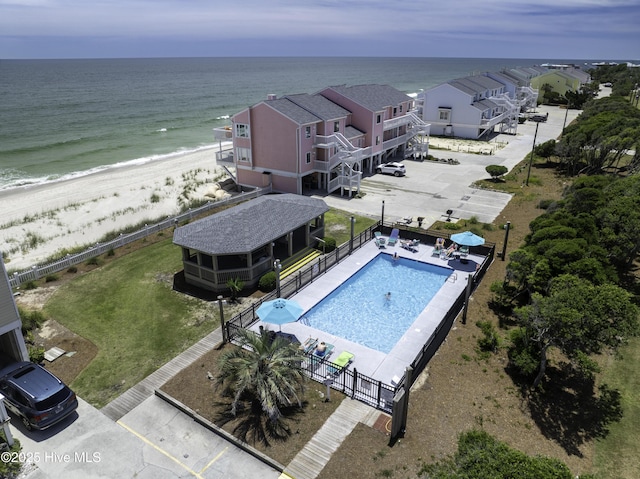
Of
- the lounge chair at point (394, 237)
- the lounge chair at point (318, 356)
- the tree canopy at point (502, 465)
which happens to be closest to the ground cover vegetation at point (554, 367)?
the tree canopy at point (502, 465)

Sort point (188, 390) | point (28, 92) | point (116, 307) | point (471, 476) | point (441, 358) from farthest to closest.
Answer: point (28, 92), point (116, 307), point (441, 358), point (188, 390), point (471, 476)

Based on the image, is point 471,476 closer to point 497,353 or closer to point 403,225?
point 497,353

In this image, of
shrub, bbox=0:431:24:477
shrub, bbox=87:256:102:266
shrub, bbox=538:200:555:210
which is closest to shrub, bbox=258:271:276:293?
shrub, bbox=87:256:102:266

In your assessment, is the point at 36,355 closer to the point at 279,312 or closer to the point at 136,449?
the point at 136,449

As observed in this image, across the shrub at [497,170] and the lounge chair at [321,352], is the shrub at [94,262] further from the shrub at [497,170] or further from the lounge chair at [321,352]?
the shrub at [497,170]

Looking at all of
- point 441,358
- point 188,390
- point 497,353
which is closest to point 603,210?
point 497,353

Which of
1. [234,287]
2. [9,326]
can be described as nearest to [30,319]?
[9,326]
